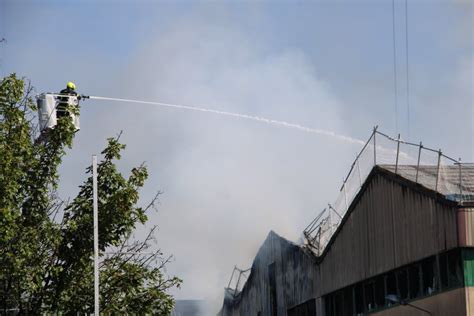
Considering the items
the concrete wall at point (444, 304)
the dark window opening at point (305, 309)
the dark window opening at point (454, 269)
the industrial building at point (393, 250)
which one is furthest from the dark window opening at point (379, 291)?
the dark window opening at point (305, 309)

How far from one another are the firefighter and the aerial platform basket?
0.07 metres

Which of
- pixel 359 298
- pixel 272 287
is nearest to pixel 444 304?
pixel 359 298

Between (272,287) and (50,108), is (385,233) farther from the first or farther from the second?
(272,287)

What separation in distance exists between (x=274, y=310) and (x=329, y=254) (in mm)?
10463

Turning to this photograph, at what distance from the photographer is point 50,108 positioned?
95.7ft

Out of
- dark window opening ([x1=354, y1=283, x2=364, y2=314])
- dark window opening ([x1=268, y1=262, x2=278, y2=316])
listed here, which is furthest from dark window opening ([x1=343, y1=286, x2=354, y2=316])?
dark window opening ([x1=268, y1=262, x2=278, y2=316])

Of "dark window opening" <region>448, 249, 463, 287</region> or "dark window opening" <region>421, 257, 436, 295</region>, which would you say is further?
"dark window opening" <region>421, 257, 436, 295</region>

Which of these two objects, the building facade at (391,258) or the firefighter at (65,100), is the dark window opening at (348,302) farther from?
the firefighter at (65,100)

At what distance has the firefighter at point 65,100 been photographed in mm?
29609

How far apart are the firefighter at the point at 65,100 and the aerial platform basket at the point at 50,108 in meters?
0.07

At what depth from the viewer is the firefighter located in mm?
29609

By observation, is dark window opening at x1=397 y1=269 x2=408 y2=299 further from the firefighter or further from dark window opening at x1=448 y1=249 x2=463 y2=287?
the firefighter

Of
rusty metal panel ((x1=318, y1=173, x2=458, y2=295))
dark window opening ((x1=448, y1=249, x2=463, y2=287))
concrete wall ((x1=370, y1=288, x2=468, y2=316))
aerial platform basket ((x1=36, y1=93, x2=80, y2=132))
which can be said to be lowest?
concrete wall ((x1=370, y1=288, x2=468, y2=316))

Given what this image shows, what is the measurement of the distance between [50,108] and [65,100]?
7.32ft
